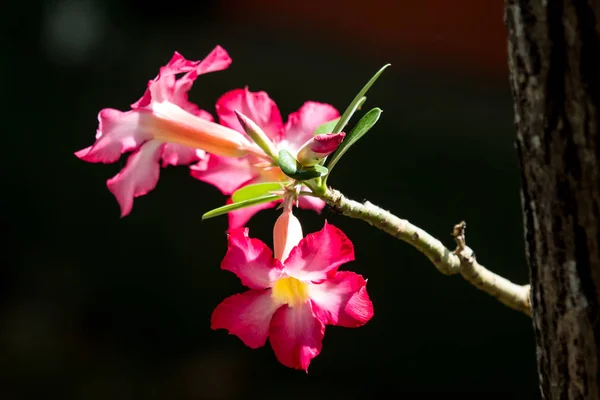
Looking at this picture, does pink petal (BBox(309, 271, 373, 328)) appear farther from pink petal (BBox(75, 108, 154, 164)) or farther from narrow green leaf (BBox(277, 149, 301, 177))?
pink petal (BBox(75, 108, 154, 164))

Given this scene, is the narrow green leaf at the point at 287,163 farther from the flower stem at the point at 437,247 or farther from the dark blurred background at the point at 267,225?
the dark blurred background at the point at 267,225

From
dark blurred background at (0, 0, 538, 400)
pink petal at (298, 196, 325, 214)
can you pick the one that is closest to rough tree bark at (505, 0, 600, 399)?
pink petal at (298, 196, 325, 214)

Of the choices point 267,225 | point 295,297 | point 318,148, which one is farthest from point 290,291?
point 267,225

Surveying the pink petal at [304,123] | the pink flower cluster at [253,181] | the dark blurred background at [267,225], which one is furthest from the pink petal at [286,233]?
the dark blurred background at [267,225]

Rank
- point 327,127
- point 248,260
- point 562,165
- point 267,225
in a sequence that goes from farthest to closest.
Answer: point 267,225
point 327,127
point 248,260
point 562,165

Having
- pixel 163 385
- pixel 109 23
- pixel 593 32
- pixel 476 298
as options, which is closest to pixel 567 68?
pixel 593 32

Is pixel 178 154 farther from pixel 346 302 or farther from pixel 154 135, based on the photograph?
pixel 346 302

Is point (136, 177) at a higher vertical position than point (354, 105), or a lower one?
lower

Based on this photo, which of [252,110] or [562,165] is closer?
[562,165]
